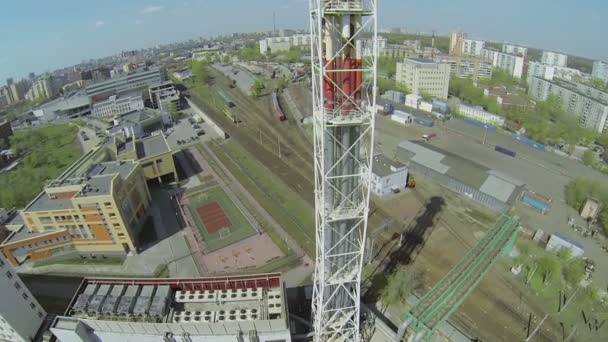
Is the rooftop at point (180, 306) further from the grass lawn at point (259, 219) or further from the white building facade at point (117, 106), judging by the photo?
the white building facade at point (117, 106)

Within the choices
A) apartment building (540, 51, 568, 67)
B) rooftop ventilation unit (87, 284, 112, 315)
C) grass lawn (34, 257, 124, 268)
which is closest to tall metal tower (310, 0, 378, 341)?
rooftop ventilation unit (87, 284, 112, 315)

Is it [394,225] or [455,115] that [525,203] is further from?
[455,115]

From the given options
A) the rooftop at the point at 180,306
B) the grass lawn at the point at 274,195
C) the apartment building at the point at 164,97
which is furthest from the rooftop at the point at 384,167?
the apartment building at the point at 164,97

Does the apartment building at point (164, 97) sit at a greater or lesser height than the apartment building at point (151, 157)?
greater

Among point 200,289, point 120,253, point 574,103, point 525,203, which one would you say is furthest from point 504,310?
point 574,103

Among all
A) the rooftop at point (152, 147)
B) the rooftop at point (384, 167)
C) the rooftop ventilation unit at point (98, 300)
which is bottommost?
the rooftop at point (384, 167)

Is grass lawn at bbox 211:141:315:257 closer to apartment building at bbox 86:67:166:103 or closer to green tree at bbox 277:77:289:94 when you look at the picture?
green tree at bbox 277:77:289:94
